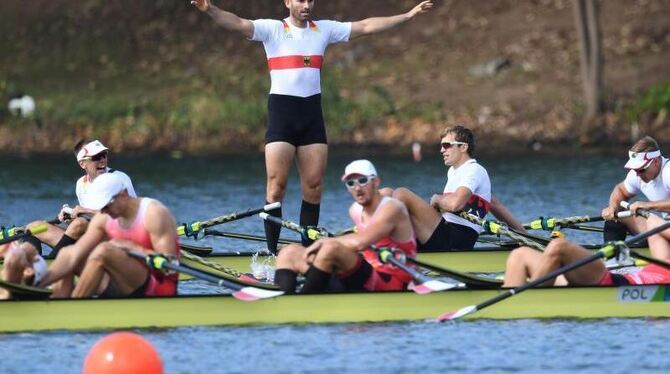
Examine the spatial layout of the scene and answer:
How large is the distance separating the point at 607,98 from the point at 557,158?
7.28ft

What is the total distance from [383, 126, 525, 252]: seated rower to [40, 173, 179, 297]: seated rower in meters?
3.26

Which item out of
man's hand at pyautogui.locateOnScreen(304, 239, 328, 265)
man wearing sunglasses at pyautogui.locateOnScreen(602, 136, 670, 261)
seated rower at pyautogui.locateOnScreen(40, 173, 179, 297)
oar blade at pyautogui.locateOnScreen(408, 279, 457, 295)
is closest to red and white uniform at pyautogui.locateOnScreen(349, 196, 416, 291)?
oar blade at pyautogui.locateOnScreen(408, 279, 457, 295)

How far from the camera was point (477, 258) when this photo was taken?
19.6m

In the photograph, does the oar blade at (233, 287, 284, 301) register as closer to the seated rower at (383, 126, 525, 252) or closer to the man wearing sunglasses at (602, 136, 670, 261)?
the seated rower at (383, 126, 525, 252)

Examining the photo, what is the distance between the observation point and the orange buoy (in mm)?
12930

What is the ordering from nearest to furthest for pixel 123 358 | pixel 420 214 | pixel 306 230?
pixel 123 358 → pixel 420 214 → pixel 306 230

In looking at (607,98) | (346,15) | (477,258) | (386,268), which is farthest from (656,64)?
(386,268)

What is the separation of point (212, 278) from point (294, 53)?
3500 millimetres

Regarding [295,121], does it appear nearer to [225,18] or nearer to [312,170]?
[312,170]

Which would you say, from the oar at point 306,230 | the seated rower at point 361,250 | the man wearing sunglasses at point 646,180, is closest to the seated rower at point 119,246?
the seated rower at point 361,250

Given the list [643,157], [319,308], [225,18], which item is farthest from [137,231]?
[643,157]

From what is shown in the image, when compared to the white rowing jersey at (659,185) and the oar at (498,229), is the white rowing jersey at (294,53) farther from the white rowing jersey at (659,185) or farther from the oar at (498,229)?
the white rowing jersey at (659,185)

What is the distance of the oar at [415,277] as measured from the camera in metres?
15.5

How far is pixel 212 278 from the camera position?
15.8m
